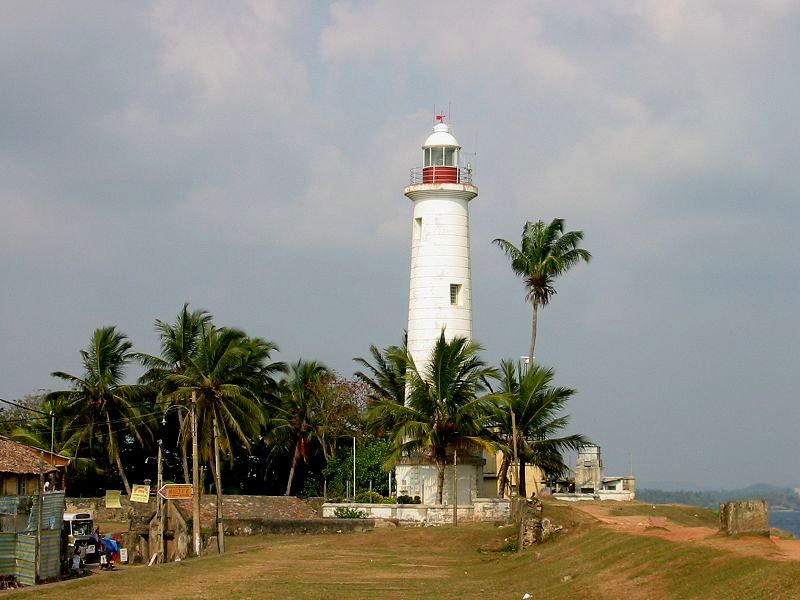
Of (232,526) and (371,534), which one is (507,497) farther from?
(232,526)

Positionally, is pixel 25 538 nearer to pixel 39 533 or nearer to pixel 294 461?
pixel 39 533

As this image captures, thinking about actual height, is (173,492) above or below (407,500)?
above

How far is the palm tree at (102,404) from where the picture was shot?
51.6 m

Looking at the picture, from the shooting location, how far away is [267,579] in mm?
27609

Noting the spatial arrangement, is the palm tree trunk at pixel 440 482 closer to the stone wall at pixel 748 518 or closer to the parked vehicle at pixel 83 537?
the parked vehicle at pixel 83 537

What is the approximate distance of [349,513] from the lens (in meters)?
46.0

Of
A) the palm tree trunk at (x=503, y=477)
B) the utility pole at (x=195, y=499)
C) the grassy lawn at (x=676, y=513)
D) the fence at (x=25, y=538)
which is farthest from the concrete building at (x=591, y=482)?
the fence at (x=25, y=538)

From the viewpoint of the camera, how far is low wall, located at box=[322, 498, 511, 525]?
44.9 metres

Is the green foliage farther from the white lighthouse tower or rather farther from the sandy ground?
the sandy ground

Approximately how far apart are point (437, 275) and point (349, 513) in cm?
998

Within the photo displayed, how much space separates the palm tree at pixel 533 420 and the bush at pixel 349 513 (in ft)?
18.9

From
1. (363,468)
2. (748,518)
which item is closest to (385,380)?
(363,468)

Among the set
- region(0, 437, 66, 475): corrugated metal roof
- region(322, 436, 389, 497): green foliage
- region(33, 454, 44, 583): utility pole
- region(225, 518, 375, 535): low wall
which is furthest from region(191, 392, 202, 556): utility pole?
region(322, 436, 389, 497): green foliage

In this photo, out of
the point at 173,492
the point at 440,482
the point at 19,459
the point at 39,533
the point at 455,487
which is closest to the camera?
the point at 39,533
